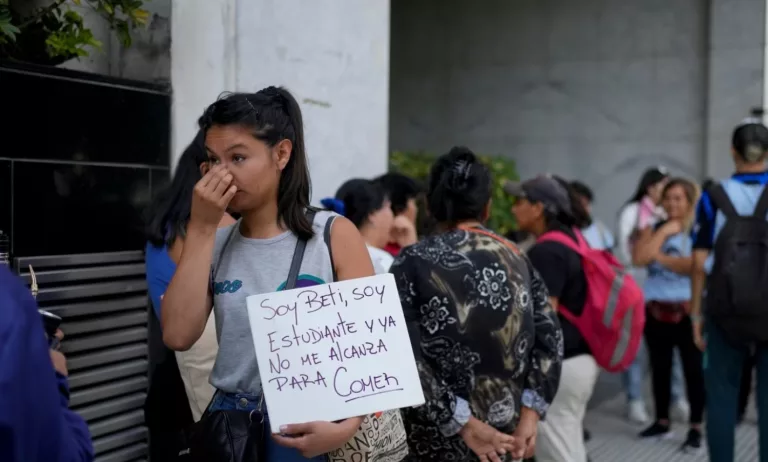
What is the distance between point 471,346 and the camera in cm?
347

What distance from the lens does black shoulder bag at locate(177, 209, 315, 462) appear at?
2.46 meters

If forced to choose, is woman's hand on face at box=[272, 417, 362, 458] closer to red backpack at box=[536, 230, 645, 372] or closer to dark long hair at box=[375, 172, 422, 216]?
red backpack at box=[536, 230, 645, 372]

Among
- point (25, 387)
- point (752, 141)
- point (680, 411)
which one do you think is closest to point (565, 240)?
point (752, 141)

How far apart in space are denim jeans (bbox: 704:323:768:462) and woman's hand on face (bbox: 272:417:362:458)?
350cm

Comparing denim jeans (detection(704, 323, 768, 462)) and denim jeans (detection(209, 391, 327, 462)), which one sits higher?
denim jeans (detection(209, 391, 327, 462))

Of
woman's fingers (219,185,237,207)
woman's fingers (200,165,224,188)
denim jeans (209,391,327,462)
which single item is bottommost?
denim jeans (209,391,327,462)

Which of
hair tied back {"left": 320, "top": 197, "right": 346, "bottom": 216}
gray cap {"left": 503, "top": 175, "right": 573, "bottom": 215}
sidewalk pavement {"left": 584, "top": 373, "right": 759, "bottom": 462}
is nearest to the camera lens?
hair tied back {"left": 320, "top": 197, "right": 346, "bottom": 216}

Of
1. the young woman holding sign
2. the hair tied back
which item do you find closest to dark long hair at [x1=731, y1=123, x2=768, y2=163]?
the hair tied back

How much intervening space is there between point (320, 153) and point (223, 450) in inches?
139

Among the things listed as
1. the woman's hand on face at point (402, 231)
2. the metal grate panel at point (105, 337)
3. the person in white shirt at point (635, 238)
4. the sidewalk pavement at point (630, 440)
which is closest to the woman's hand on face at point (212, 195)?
the metal grate panel at point (105, 337)

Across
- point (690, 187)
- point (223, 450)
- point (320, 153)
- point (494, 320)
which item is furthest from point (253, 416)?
point (690, 187)

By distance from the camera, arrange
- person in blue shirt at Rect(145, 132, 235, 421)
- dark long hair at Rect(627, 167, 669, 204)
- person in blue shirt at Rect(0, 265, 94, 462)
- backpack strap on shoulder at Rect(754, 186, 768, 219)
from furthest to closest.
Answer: dark long hair at Rect(627, 167, 669, 204) → backpack strap on shoulder at Rect(754, 186, 768, 219) → person in blue shirt at Rect(145, 132, 235, 421) → person in blue shirt at Rect(0, 265, 94, 462)

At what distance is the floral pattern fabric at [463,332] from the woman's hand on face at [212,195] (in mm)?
1197

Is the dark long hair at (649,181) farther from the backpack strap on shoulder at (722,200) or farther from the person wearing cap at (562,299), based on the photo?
the person wearing cap at (562,299)
